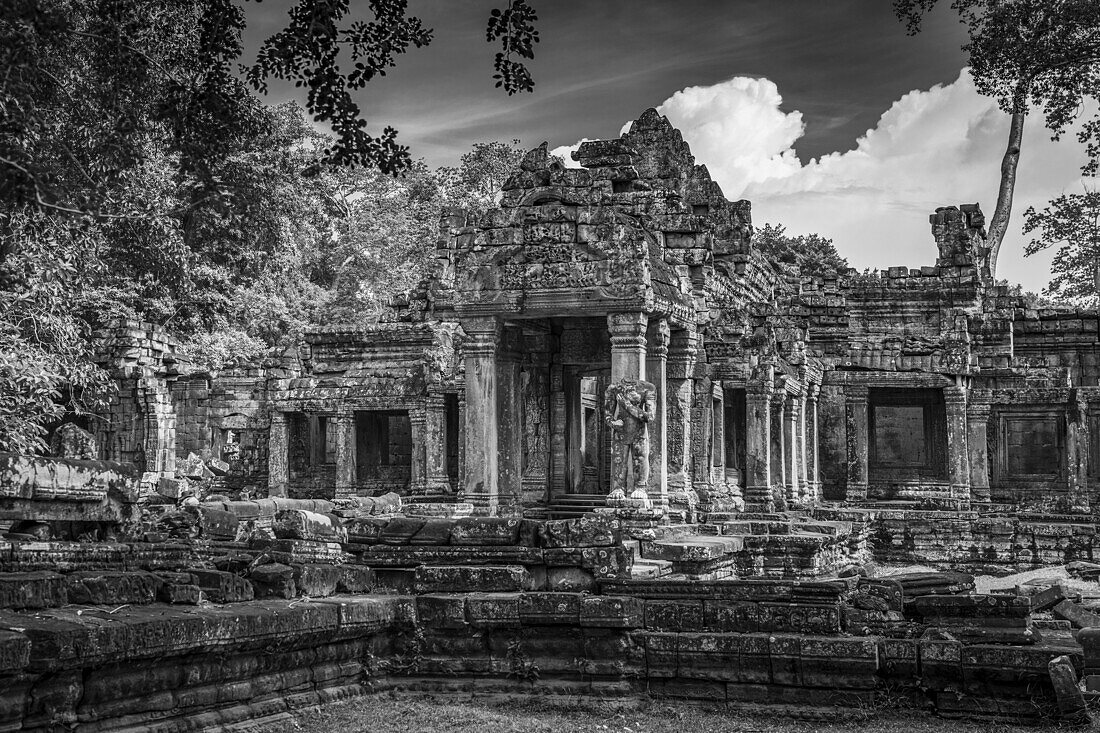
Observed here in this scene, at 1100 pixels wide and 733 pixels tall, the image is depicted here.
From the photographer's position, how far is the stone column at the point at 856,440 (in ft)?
70.1

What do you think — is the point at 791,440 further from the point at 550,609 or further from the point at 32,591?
the point at 32,591

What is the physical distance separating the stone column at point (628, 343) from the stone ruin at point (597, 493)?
3 cm

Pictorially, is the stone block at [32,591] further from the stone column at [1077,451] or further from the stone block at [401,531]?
the stone column at [1077,451]

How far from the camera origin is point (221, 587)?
5.94 m

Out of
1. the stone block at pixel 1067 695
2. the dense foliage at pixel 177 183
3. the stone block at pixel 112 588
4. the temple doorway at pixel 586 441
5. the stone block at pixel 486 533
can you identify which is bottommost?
the stone block at pixel 1067 695

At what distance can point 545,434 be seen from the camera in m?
14.7

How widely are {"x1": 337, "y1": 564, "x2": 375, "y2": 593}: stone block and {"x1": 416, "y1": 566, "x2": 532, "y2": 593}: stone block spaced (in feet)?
1.00

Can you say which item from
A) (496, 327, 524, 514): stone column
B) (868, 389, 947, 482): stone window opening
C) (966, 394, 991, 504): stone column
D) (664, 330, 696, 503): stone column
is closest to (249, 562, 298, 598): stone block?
(496, 327, 524, 514): stone column

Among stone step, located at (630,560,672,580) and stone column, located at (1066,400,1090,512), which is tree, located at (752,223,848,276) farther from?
stone step, located at (630,560,672,580)

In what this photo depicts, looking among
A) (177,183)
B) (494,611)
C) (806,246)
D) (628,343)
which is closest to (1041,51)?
(628,343)

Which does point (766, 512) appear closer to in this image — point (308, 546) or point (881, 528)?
point (881, 528)

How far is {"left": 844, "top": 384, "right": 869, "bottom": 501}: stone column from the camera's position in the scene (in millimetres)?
21375

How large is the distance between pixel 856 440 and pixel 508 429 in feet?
34.4

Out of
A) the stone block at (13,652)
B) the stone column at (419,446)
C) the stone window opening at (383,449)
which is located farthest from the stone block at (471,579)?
the stone window opening at (383,449)
